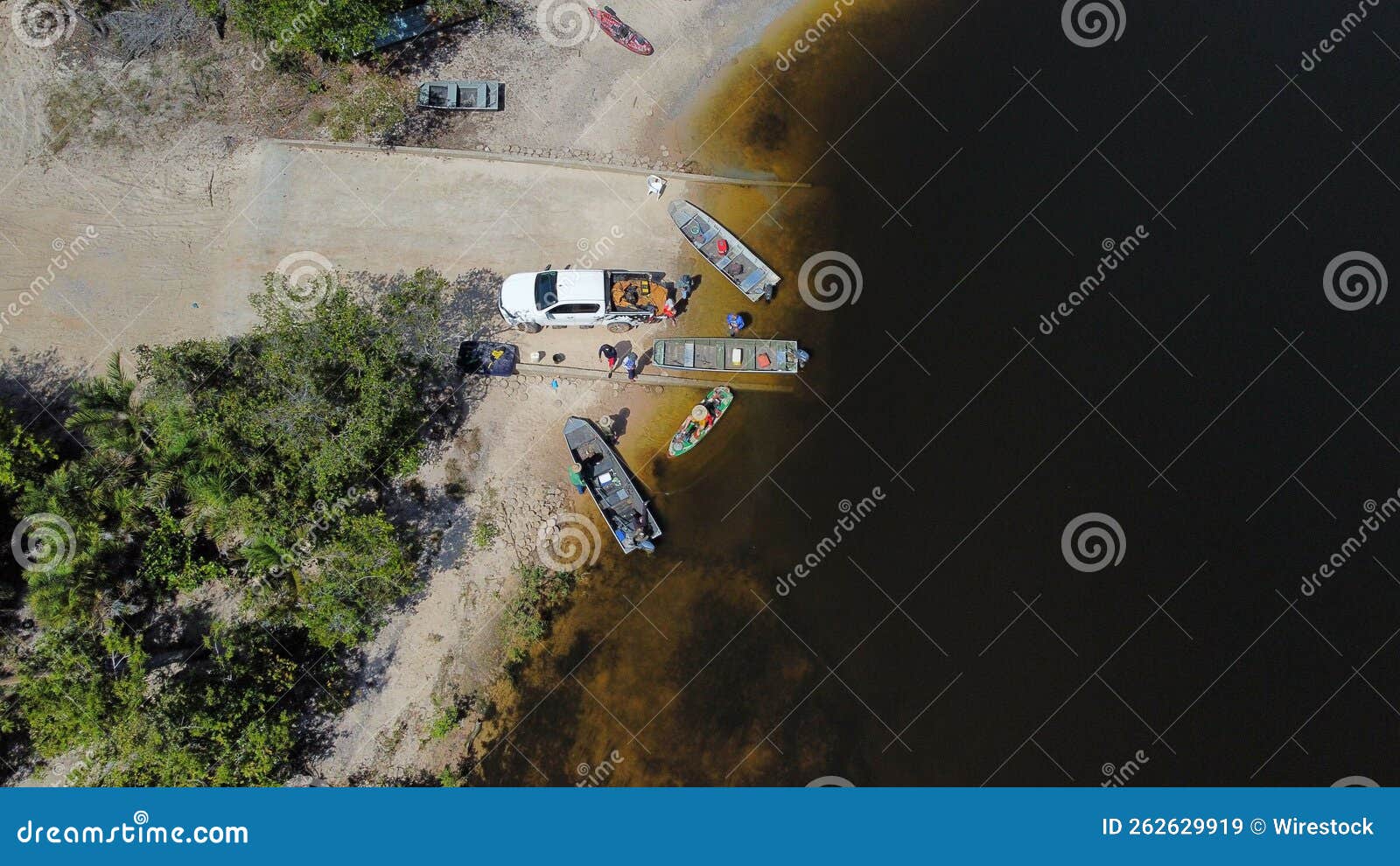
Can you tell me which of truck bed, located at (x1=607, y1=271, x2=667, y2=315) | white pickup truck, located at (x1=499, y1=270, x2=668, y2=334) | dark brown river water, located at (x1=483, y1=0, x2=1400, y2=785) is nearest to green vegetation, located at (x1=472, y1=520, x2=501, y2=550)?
dark brown river water, located at (x1=483, y1=0, x2=1400, y2=785)

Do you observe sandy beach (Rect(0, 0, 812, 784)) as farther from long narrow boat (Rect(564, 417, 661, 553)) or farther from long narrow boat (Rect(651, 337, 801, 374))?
long narrow boat (Rect(651, 337, 801, 374))

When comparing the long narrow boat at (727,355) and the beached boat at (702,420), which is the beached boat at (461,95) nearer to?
the long narrow boat at (727,355)

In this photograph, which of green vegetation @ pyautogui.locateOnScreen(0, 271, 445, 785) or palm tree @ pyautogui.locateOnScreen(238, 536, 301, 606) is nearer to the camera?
green vegetation @ pyautogui.locateOnScreen(0, 271, 445, 785)

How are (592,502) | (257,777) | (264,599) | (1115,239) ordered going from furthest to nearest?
(1115,239), (592,502), (264,599), (257,777)

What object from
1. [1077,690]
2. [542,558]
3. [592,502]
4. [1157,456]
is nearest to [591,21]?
[592,502]

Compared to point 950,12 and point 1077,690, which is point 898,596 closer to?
point 1077,690

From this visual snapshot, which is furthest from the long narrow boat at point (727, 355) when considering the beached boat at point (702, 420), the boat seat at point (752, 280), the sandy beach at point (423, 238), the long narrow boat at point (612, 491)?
the long narrow boat at point (612, 491)
